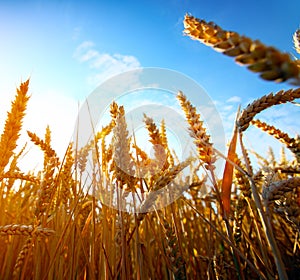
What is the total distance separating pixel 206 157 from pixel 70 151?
Result: 29.5 inches

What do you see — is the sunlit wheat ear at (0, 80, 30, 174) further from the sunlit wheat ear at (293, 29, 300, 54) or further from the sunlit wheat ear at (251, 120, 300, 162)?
the sunlit wheat ear at (293, 29, 300, 54)

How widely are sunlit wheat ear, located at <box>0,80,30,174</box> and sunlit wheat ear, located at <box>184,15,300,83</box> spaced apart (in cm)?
92

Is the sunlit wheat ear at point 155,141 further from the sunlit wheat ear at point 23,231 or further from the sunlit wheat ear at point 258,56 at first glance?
the sunlit wheat ear at point 258,56

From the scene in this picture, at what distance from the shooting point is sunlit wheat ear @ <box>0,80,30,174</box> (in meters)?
0.99

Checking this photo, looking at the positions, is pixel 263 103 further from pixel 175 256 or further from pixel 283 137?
pixel 175 256

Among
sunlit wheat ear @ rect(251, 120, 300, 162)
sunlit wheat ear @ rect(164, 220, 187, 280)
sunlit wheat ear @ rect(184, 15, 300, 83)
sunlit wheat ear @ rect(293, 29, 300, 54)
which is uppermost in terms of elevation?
sunlit wheat ear @ rect(293, 29, 300, 54)

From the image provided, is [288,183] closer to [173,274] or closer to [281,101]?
[281,101]

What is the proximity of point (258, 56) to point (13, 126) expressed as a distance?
999 mm

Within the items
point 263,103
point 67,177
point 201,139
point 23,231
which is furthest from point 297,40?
Result: point 23,231

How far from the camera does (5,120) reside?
1013 mm

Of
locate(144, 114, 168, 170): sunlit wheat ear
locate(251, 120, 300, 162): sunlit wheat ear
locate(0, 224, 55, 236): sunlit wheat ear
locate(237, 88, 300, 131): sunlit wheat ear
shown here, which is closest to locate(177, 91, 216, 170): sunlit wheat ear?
locate(237, 88, 300, 131): sunlit wheat ear

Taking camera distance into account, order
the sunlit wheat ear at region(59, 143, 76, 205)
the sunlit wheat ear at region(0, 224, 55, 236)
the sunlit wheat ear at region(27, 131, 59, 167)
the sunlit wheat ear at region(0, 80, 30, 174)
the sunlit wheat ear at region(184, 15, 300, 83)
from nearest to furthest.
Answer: the sunlit wheat ear at region(184, 15, 300, 83) < the sunlit wheat ear at region(0, 224, 55, 236) < the sunlit wheat ear at region(0, 80, 30, 174) < the sunlit wheat ear at region(59, 143, 76, 205) < the sunlit wheat ear at region(27, 131, 59, 167)

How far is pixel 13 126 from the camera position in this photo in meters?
1.02

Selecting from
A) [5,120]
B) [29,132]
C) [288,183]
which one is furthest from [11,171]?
[288,183]
